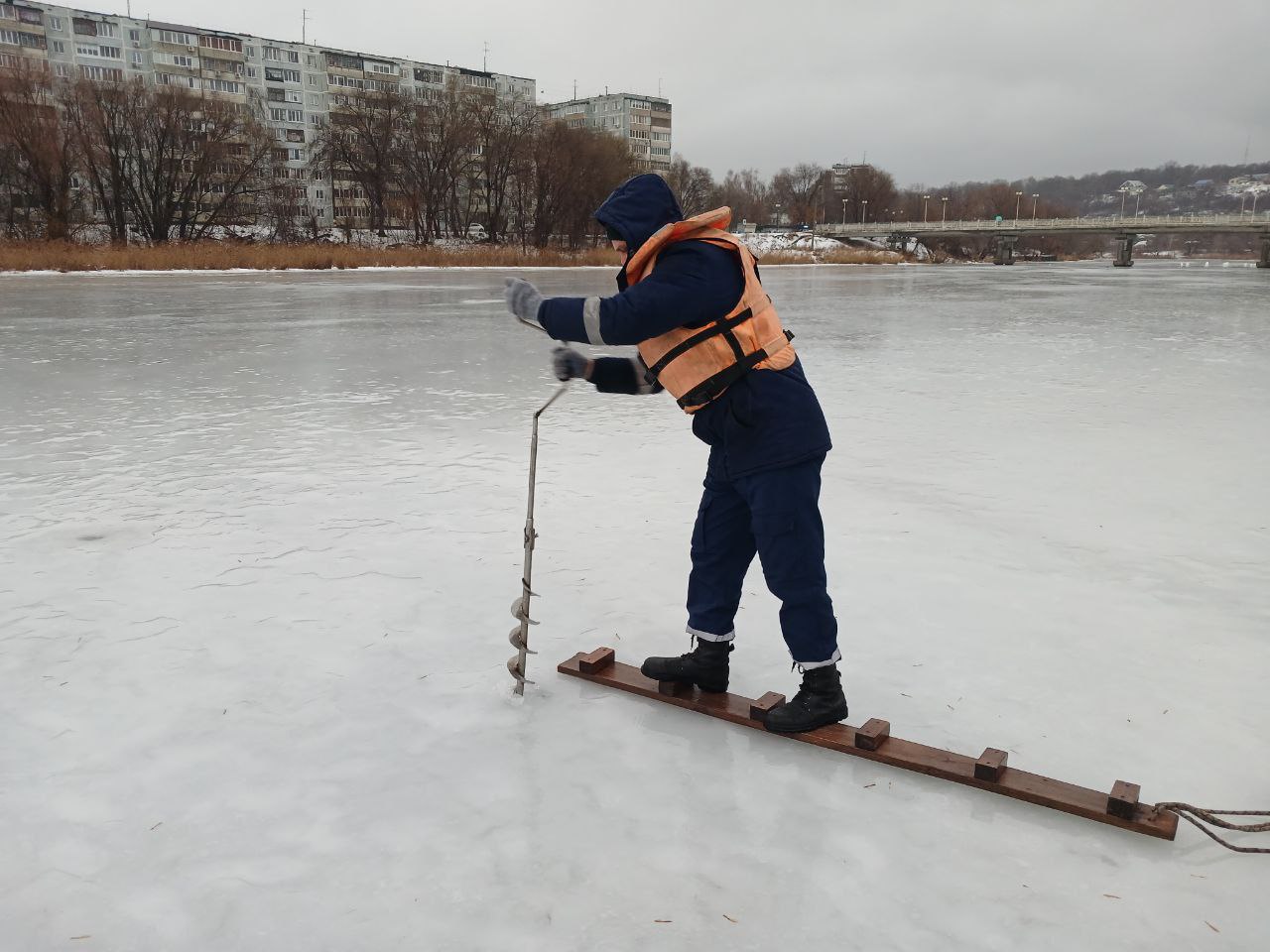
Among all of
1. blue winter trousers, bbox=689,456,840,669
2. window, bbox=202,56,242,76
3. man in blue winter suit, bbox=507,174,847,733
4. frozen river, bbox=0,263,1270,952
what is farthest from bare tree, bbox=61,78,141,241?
blue winter trousers, bbox=689,456,840,669

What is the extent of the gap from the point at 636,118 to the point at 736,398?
108894 mm

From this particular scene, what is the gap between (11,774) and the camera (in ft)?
7.16

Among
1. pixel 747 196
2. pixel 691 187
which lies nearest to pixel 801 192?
pixel 747 196

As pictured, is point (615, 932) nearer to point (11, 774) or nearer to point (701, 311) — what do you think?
point (701, 311)

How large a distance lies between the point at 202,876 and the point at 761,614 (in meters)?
1.97

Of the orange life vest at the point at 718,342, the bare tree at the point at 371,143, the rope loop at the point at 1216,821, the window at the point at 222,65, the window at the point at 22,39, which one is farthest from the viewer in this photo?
the window at the point at 222,65

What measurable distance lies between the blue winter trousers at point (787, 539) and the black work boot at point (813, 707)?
4 centimetres

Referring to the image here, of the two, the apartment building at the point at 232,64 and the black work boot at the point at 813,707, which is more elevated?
the apartment building at the point at 232,64

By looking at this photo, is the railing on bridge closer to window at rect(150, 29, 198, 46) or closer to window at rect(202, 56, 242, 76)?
window at rect(202, 56, 242, 76)

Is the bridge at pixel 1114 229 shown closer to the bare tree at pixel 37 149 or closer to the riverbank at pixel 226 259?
the riverbank at pixel 226 259

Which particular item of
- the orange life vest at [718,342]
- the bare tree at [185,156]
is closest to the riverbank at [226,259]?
the bare tree at [185,156]

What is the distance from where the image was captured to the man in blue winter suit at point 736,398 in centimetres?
217

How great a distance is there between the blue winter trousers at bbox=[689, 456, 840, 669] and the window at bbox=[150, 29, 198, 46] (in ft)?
267

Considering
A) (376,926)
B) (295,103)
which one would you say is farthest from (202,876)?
(295,103)
